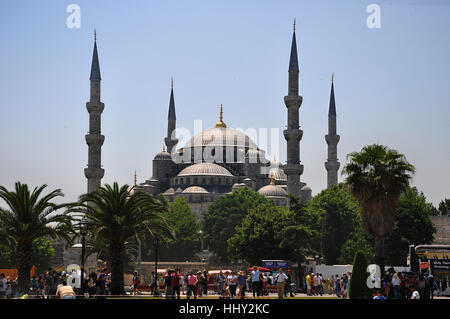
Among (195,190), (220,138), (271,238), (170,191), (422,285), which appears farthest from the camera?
(220,138)

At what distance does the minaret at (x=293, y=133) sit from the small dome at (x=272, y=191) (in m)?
34.5

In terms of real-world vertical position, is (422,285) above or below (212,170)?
below

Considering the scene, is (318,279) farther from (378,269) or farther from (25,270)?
(25,270)

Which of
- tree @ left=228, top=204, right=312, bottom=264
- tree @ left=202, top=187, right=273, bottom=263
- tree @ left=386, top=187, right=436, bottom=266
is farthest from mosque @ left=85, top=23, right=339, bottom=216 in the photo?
tree @ left=228, top=204, right=312, bottom=264

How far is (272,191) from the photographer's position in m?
112

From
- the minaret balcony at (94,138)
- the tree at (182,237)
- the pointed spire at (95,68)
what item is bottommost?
the tree at (182,237)

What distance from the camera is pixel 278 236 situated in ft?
182

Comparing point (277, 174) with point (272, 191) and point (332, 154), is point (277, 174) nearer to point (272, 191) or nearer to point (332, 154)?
point (272, 191)

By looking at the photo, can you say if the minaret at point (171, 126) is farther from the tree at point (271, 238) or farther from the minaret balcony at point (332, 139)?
the tree at point (271, 238)

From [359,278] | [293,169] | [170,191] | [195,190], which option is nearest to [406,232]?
[293,169]

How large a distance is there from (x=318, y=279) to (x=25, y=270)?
51.0 feet

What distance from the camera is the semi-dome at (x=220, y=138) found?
417ft

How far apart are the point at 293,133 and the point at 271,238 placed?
21.2m

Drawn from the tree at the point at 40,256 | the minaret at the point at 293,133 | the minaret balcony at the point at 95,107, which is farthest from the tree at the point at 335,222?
the tree at the point at 40,256
